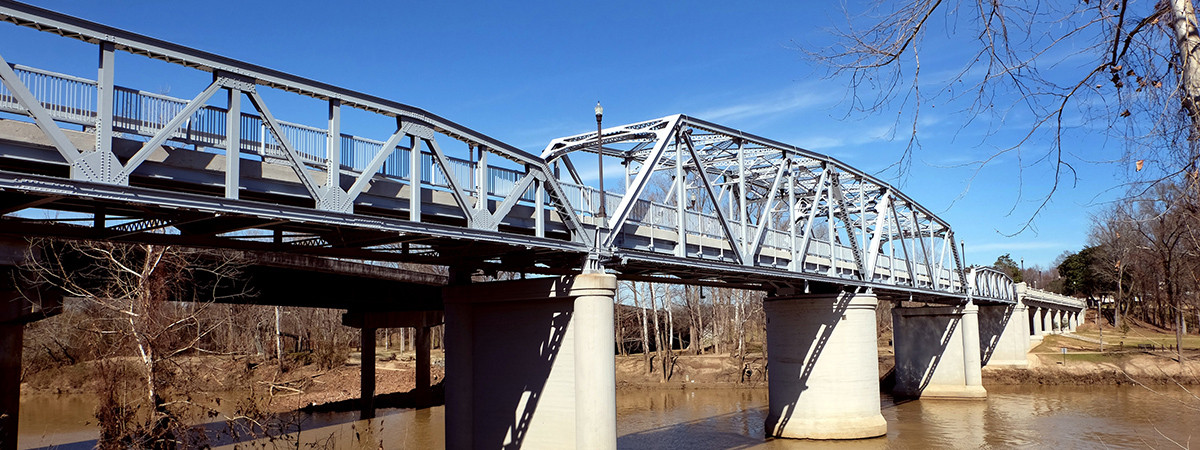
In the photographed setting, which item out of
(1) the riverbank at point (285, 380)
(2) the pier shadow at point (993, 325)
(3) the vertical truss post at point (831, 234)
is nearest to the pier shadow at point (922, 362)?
(2) the pier shadow at point (993, 325)

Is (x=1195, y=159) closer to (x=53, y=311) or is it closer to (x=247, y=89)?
(x=247, y=89)

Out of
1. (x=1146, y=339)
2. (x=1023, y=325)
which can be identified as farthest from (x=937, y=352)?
(x=1146, y=339)

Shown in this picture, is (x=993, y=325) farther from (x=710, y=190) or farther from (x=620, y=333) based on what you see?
(x=710, y=190)

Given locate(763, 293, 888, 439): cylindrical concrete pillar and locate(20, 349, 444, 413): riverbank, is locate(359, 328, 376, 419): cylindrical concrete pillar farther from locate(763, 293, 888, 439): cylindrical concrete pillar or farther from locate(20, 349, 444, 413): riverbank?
locate(763, 293, 888, 439): cylindrical concrete pillar

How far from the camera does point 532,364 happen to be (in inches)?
952

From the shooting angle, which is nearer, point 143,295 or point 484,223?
point 484,223

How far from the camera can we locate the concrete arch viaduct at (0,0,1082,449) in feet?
42.9

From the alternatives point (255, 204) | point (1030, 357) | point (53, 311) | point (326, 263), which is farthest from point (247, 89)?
point (1030, 357)

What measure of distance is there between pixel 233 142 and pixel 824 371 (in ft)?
95.8

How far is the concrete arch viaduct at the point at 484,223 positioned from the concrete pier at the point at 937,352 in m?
13.6

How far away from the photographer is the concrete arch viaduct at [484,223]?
42.9ft

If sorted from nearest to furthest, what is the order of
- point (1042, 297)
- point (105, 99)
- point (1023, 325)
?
point (105, 99) < point (1023, 325) < point (1042, 297)

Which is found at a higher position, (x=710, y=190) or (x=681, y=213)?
(x=710, y=190)

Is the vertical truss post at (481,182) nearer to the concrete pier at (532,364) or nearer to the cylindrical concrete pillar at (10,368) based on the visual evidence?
the concrete pier at (532,364)
